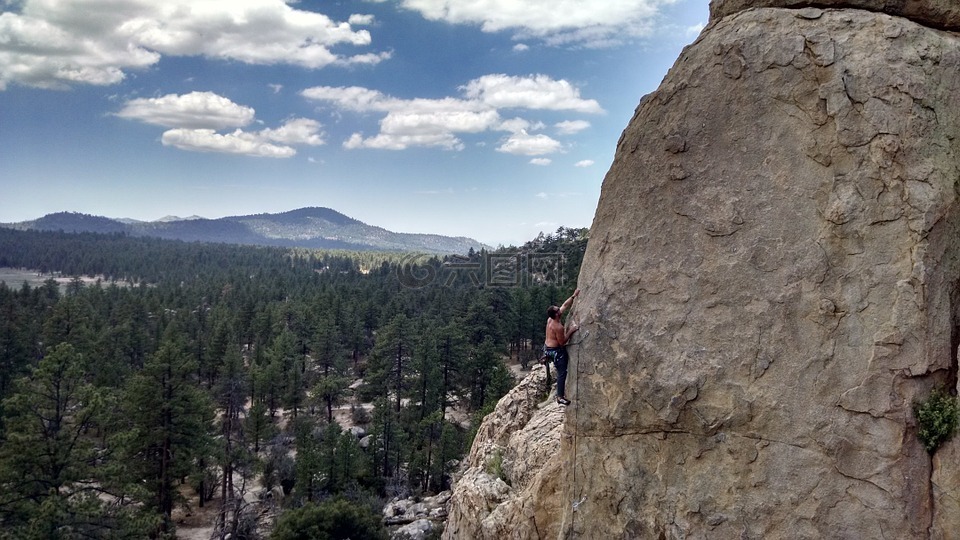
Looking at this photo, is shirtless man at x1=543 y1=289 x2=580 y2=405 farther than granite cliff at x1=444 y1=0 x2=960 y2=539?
→ Yes

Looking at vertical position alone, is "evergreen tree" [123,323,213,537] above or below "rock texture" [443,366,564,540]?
below

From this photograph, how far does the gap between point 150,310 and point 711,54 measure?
3205 inches

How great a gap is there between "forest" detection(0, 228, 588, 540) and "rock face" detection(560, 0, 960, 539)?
2083cm

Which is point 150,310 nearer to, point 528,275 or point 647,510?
point 528,275

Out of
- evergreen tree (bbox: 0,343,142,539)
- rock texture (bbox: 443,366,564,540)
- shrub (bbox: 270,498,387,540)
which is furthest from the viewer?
shrub (bbox: 270,498,387,540)

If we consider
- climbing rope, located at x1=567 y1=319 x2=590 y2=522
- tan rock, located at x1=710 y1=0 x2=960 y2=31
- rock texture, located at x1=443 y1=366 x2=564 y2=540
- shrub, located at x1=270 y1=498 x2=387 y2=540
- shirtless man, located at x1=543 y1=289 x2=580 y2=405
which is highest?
tan rock, located at x1=710 y1=0 x2=960 y2=31

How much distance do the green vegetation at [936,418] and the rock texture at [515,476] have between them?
18.2 ft

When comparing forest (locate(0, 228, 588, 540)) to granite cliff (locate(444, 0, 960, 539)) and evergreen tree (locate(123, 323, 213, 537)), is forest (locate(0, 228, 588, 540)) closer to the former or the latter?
evergreen tree (locate(123, 323, 213, 537))

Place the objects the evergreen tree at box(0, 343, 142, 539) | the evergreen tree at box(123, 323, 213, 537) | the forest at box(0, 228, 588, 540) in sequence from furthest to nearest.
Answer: the evergreen tree at box(123, 323, 213, 537) < the forest at box(0, 228, 588, 540) < the evergreen tree at box(0, 343, 142, 539)

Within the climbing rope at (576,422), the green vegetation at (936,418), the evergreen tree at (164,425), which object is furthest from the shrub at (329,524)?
the green vegetation at (936,418)

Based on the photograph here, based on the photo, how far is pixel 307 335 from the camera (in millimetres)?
65312

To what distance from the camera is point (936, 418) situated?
725cm

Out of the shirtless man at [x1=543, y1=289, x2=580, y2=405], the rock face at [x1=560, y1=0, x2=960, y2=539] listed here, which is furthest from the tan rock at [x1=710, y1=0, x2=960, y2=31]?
the shirtless man at [x1=543, y1=289, x2=580, y2=405]

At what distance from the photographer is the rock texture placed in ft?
35.3
